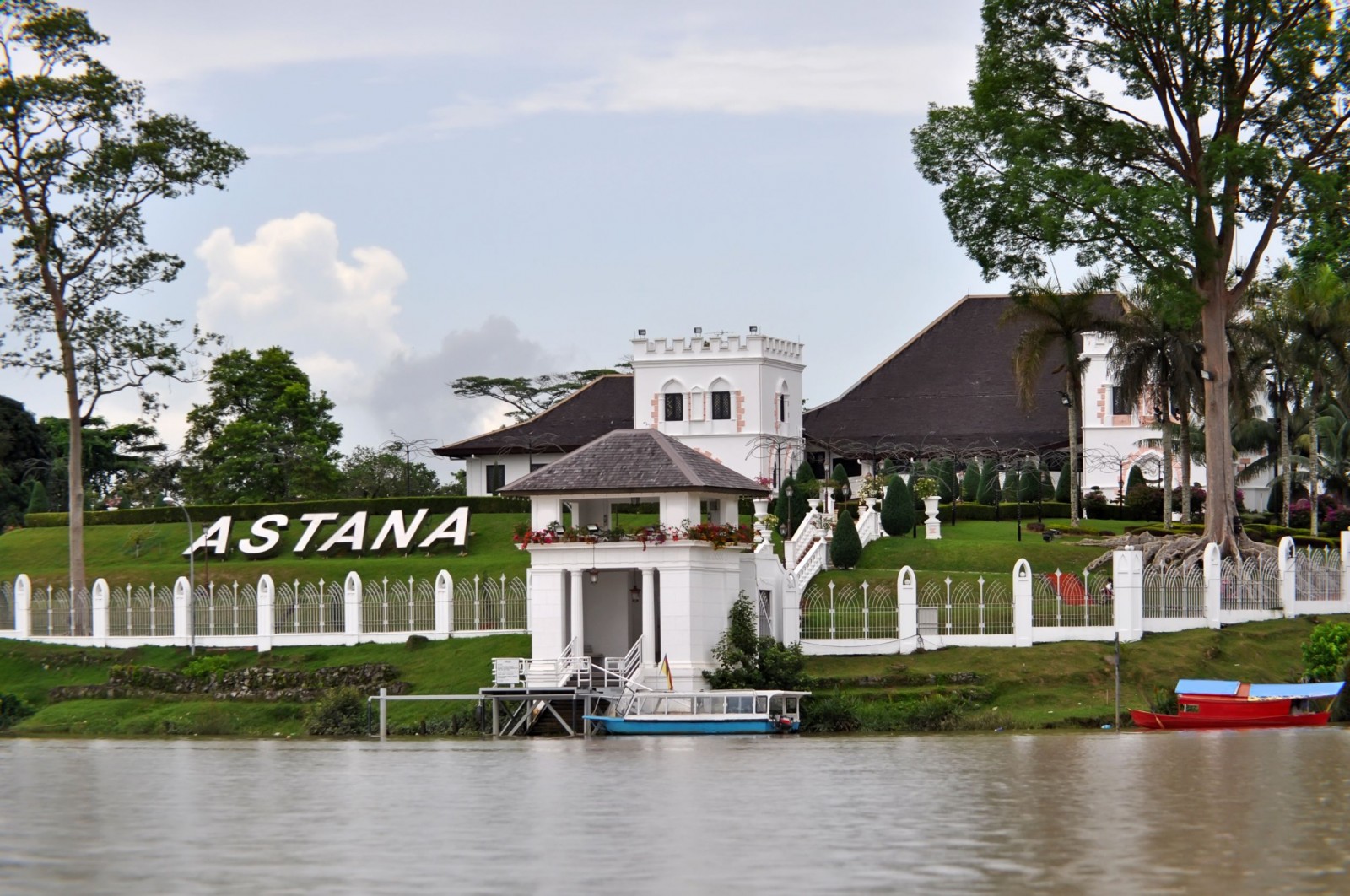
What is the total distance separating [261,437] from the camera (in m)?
85.6

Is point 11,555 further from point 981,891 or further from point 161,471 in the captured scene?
point 981,891

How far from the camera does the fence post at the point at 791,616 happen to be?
4578 centimetres

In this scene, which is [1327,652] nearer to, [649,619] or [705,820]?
[649,619]

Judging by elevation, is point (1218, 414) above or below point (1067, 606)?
above

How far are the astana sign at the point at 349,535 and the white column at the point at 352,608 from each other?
34.8 feet

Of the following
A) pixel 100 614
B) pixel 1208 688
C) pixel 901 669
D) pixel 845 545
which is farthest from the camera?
pixel 845 545

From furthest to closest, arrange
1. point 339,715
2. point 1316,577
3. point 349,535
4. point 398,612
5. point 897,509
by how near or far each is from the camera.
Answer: point 349,535, point 897,509, point 398,612, point 1316,577, point 339,715

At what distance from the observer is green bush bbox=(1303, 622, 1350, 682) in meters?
41.0

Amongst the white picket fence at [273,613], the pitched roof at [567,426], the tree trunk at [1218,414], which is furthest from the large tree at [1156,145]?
the pitched roof at [567,426]

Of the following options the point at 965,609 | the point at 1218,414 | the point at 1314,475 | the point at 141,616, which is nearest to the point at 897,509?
the point at 1218,414

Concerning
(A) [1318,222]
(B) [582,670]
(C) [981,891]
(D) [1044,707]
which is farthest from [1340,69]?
(C) [981,891]

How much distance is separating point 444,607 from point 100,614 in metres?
10.2

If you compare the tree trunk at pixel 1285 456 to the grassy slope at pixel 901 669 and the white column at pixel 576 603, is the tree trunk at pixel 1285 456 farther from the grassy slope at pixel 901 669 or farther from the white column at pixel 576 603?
the white column at pixel 576 603

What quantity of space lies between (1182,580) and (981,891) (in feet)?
103
